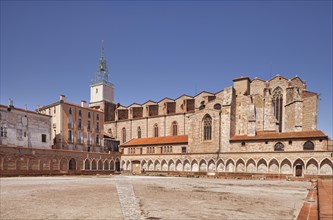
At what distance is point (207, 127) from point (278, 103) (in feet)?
46.3

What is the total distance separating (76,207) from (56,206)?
3.28ft

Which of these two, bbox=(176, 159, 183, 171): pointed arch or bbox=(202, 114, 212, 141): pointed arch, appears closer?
bbox=(202, 114, 212, 141): pointed arch

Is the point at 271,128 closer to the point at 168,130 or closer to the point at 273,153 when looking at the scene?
the point at 273,153

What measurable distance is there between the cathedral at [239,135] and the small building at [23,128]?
17.7m

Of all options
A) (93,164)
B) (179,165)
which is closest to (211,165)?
(179,165)

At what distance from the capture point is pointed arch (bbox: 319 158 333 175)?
35.4 m

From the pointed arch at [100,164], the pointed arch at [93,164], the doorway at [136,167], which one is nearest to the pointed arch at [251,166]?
the doorway at [136,167]

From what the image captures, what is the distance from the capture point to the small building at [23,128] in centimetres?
4238

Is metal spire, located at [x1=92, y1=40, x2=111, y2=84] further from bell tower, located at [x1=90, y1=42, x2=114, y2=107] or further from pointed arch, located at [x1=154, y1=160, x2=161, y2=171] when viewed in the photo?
pointed arch, located at [x1=154, y1=160, x2=161, y2=171]

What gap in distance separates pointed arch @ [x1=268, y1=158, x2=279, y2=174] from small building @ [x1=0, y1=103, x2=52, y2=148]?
129 ft

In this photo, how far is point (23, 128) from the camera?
4528 cm

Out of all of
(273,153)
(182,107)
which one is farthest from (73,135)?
(273,153)

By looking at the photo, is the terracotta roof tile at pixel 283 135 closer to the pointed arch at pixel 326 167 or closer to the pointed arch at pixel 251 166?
the pointed arch at pixel 326 167

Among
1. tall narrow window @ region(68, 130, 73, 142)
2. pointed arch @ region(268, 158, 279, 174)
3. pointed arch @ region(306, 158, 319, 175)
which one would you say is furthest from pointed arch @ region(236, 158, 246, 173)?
tall narrow window @ region(68, 130, 73, 142)
